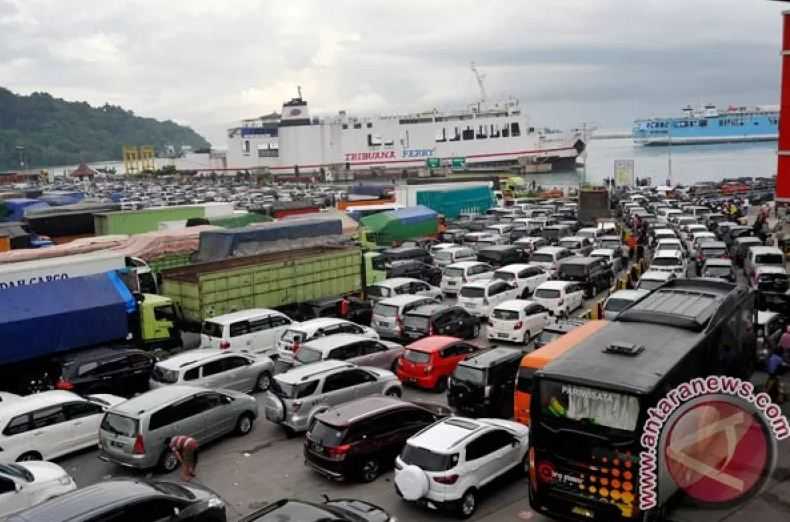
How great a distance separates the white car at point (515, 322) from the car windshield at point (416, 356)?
138 inches

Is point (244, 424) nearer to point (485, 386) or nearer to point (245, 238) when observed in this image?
point (485, 386)

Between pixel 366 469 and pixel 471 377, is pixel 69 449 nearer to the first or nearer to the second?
pixel 366 469

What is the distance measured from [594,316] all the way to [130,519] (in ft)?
40.2

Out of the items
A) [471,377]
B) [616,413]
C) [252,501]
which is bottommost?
[252,501]

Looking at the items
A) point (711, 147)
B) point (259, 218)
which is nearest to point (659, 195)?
point (259, 218)

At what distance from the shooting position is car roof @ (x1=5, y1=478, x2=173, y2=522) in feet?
20.9

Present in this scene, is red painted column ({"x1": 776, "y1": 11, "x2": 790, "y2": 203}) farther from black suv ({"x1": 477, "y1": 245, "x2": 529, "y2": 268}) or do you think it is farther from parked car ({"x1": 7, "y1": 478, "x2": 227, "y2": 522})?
parked car ({"x1": 7, "y1": 478, "x2": 227, "y2": 522})

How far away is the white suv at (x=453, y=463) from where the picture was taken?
8.12m

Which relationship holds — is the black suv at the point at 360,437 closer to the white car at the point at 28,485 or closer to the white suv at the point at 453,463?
the white suv at the point at 453,463

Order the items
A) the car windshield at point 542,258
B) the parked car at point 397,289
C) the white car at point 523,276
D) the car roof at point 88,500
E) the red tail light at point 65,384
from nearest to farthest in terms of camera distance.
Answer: the car roof at point 88,500
the red tail light at point 65,384
the parked car at point 397,289
the white car at point 523,276
the car windshield at point 542,258

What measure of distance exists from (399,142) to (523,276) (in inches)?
3134

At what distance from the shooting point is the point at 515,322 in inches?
628

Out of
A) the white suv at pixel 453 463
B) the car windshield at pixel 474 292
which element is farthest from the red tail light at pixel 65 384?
the car windshield at pixel 474 292

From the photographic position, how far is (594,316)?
16.5 meters
